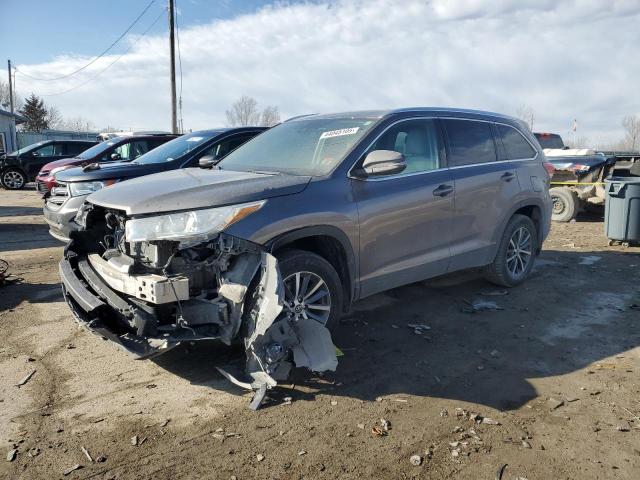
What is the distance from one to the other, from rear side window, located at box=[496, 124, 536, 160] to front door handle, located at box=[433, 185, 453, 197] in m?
1.32

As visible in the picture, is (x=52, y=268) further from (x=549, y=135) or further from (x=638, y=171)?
(x=549, y=135)

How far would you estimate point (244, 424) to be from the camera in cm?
322

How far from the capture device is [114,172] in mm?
7062

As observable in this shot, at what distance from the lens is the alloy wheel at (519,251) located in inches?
238

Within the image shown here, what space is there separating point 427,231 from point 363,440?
2220 mm

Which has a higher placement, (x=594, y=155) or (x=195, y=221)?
(x=594, y=155)

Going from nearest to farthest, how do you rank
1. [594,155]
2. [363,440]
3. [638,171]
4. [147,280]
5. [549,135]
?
[363,440]
[147,280]
[638,171]
[594,155]
[549,135]

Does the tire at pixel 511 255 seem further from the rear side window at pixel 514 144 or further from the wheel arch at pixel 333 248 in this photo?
the wheel arch at pixel 333 248

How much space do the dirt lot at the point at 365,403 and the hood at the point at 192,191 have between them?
1.26 meters

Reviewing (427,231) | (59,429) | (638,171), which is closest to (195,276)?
(59,429)

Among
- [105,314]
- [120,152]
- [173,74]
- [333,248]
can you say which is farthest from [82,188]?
[173,74]

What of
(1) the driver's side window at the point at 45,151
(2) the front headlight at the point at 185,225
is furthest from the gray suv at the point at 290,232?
(1) the driver's side window at the point at 45,151

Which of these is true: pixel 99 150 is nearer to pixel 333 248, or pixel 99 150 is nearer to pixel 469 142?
pixel 469 142

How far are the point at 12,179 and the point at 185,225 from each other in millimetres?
19333
